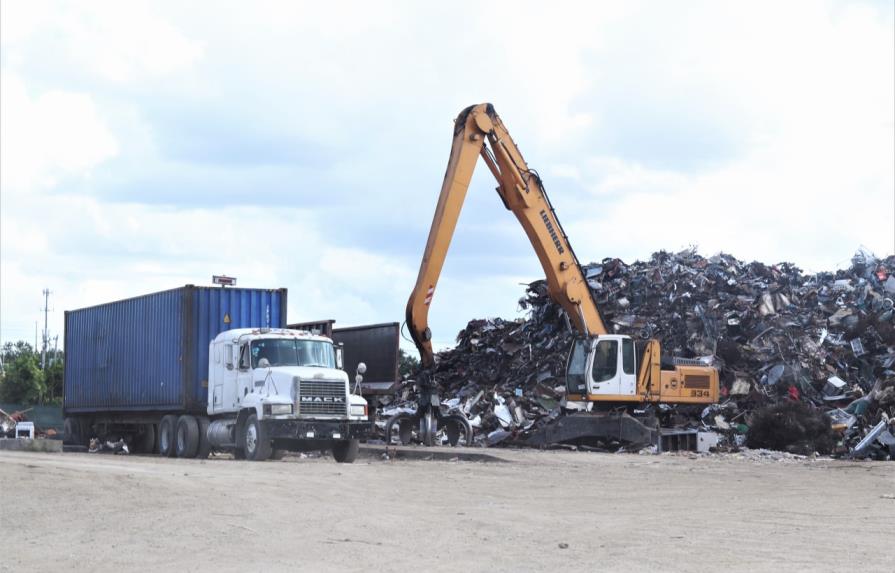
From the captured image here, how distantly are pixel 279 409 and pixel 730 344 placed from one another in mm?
16697

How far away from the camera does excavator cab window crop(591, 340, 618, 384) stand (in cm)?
2772

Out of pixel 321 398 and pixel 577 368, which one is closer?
pixel 321 398

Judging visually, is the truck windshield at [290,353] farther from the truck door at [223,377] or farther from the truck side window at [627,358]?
the truck side window at [627,358]

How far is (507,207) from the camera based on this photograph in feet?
93.1

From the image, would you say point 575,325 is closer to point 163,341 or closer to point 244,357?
point 244,357

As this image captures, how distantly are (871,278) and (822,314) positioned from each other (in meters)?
3.63

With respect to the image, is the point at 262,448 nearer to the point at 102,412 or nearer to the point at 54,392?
the point at 102,412

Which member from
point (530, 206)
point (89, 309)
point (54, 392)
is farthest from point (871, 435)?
point (54, 392)

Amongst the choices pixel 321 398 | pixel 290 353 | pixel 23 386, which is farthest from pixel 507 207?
pixel 23 386

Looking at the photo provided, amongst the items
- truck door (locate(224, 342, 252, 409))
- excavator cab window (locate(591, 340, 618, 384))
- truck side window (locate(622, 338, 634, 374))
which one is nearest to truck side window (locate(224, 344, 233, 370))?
truck door (locate(224, 342, 252, 409))

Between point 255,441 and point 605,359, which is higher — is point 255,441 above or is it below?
below

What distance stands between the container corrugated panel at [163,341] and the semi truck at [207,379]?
3cm

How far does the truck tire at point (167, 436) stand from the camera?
1043 inches

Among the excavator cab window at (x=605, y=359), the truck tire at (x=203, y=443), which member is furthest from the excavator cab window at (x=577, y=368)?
the truck tire at (x=203, y=443)
